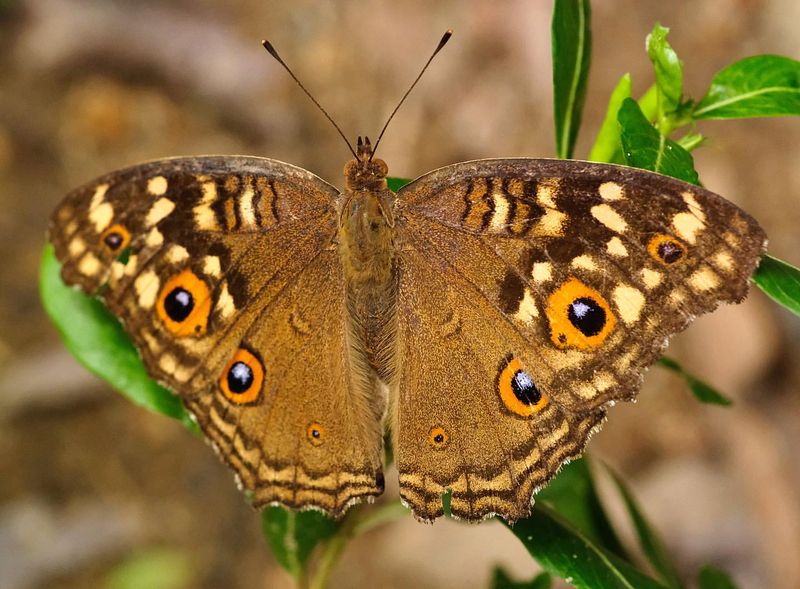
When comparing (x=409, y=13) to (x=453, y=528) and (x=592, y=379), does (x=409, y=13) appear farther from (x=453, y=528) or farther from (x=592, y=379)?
(x=592, y=379)

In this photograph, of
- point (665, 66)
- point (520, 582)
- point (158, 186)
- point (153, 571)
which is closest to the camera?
point (665, 66)

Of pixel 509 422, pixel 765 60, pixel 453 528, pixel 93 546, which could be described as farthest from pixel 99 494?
pixel 765 60

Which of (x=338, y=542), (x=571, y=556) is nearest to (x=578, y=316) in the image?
(x=571, y=556)

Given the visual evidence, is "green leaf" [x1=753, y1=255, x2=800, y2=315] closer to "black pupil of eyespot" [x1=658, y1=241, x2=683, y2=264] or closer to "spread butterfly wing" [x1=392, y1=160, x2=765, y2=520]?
"spread butterfly wing" [x1=392, y1=160, x2=765, y2=520]

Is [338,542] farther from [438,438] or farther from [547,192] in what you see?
[547,192]

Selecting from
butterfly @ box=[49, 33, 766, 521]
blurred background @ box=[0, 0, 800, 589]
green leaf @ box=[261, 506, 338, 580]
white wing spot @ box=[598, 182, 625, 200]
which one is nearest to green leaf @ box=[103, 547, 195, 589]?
blurred background @ box=[0, 0, 800, 589]

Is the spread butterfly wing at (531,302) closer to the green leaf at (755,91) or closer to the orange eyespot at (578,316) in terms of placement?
the orange eyespot at (578,316)

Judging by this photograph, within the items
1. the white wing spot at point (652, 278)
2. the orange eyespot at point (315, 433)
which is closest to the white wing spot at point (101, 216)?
the orange eyespot at point (315, 433)
